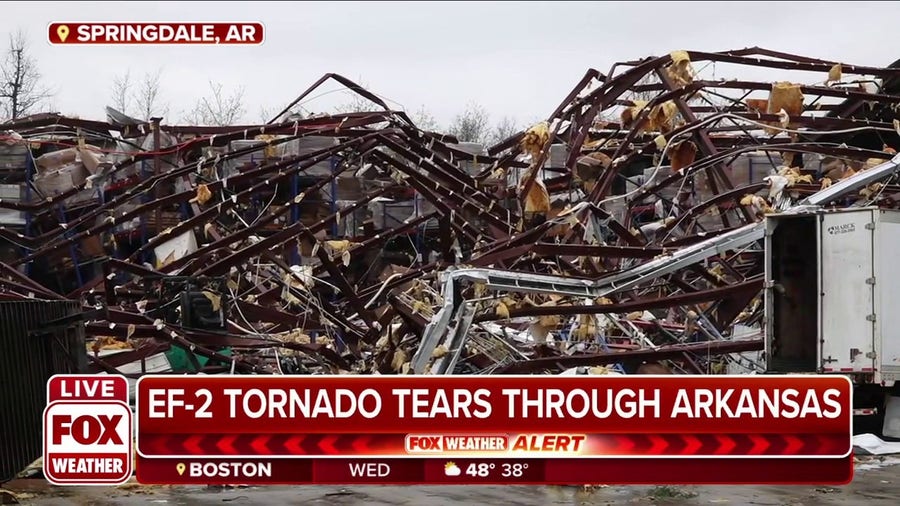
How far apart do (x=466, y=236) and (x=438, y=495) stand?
16.0 ft

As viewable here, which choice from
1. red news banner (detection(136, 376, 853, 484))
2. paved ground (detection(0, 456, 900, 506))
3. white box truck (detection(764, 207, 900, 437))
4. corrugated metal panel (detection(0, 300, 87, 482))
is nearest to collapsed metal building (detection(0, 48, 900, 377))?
white box truck (detection(764, 207, 900, 437))

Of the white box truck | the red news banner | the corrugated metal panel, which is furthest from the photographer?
the white box truck

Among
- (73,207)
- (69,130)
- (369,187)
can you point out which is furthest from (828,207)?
(69,130)

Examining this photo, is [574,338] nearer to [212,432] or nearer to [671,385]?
[671,385]

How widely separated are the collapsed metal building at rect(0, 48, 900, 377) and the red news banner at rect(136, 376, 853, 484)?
236cm

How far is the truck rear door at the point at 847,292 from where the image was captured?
1005 centimetres

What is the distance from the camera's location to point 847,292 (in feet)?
33.3

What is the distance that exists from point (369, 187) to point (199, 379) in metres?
12.1

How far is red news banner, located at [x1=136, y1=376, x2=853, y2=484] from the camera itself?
6.57m

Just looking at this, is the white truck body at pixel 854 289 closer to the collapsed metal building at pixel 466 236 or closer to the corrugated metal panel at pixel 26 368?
the collapsed metal building at pixel 466 236

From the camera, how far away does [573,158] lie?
13.5 metres

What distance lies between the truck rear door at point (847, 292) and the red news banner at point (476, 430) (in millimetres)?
3492

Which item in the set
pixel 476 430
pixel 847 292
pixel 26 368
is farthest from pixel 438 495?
pixel 847 292

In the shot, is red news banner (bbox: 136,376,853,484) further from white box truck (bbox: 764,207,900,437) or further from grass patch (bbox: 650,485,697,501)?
white box truck (bbox: 764,207,900,437)
